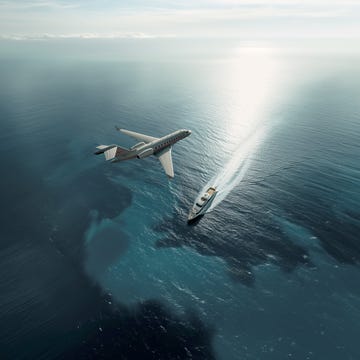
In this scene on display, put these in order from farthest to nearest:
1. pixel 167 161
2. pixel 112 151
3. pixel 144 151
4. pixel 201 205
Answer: pixel 167 161 → pixel 144 151 → pixel 112 151 → pixel 201 205

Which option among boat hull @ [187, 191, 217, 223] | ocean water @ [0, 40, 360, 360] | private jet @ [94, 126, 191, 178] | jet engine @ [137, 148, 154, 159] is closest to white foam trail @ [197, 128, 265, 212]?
ocean water @ [0, 40, 360, 360]

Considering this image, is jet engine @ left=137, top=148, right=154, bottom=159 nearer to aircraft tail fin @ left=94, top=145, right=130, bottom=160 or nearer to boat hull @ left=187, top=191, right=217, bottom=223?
aircraft tail fin @ left=94, top=145, right=130, bottom=160

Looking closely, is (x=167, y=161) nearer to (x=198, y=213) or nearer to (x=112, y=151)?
(x=112, y=151)

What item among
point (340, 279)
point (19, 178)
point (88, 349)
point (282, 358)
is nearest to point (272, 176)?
A: point (340, 279)

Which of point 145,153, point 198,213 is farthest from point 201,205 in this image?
point 145,153

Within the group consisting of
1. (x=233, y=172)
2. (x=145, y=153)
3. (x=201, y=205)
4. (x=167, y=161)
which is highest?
(x=145, y=153)
